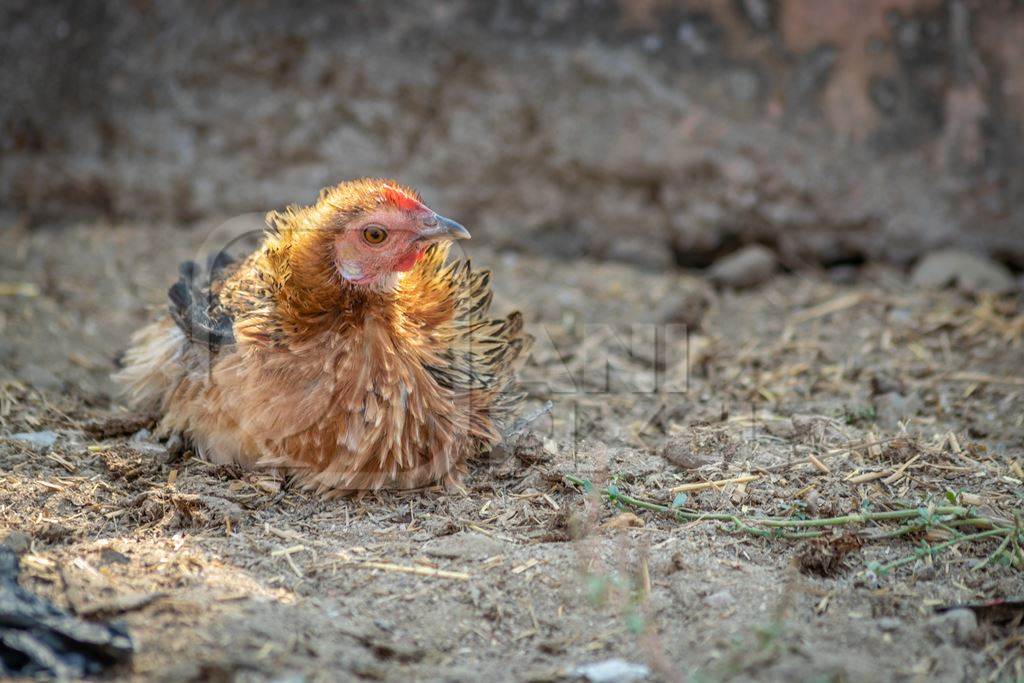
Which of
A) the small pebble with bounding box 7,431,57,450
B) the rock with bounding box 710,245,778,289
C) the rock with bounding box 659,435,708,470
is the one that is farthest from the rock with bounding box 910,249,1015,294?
the small pebble with bounding box 7,431,57,450

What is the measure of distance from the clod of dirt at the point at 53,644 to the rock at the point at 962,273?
4.63 meters

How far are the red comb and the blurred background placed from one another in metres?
2.90

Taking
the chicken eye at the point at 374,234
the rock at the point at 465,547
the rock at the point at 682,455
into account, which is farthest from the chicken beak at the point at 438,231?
the rock at the point at 682,455

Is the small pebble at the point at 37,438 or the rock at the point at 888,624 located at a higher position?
the small pebble at the point at 37,438

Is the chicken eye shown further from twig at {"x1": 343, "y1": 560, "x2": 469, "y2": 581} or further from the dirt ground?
twig at {"x1": 343, "y1": 560, "x2": 469, "y2": 581}

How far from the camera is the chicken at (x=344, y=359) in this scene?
123 inches

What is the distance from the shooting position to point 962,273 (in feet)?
17.6

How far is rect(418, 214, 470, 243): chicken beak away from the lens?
125 inches

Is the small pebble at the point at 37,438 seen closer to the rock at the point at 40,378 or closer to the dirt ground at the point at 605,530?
the dirt ground at the point at 605,530

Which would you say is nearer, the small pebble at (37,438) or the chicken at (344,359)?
the chicken at (344,359)

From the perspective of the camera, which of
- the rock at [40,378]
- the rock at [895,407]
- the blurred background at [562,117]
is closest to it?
the rock at [895,407]

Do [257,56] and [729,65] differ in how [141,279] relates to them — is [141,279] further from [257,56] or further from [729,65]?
[729,65]

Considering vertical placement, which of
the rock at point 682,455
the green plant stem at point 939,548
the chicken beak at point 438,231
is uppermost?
the chicken beak at point 438,231

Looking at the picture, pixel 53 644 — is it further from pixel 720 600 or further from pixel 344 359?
pixel 720 600
